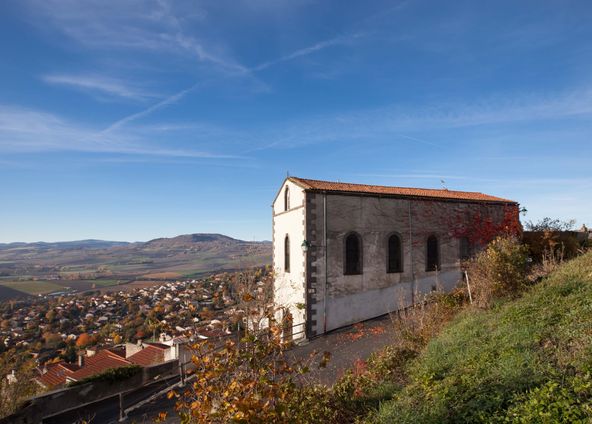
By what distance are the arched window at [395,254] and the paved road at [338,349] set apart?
8.16ft

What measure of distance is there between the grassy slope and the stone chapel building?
6.97m

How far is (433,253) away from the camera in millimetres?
19344

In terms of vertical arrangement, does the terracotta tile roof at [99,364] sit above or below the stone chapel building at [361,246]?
below

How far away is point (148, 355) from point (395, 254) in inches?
590

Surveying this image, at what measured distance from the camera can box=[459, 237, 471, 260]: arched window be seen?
20.0m

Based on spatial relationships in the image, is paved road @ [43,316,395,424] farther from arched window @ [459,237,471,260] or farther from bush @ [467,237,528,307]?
arched window @ [459,237,471,260]

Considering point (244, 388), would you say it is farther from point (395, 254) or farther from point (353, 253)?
point (395, 254)

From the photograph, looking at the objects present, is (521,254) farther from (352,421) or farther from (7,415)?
(7,415)

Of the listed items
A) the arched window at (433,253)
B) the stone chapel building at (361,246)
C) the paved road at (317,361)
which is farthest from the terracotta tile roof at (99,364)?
the arched window at (433,253)

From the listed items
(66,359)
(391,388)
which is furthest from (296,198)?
(66,359)

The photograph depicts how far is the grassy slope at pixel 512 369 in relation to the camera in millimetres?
4980

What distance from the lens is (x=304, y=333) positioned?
16094mm

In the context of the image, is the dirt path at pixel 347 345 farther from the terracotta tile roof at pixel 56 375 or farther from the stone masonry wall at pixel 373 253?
the terracotta tile roof at pixel 56 375

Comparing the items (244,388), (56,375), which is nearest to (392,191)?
(244,388)
